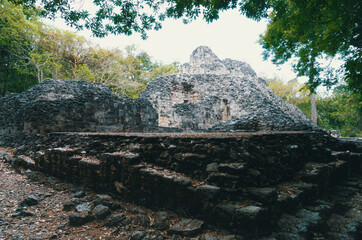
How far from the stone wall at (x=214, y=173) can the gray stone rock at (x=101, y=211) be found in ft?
1.20

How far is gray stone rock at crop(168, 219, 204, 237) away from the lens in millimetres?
2031

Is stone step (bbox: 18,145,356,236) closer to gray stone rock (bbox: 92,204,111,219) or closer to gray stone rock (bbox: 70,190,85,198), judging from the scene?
gray stone rock (bbox: 70,190,85,198)

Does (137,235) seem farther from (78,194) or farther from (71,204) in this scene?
(78,194)

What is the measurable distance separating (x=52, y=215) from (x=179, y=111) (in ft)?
37.6

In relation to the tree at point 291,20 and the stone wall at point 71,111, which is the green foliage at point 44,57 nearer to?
the stone wall at point 71,111

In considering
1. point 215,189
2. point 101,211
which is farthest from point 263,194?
point 101,211

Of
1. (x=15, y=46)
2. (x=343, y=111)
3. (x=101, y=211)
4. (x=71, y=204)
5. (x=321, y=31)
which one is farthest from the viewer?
(x=343, y=111)

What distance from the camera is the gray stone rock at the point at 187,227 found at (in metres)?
2.03

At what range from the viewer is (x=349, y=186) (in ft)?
13.1

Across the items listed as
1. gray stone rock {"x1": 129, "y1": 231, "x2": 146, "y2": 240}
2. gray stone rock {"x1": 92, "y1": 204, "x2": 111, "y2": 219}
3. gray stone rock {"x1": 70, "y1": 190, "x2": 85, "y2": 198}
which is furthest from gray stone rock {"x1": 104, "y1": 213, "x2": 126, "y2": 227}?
gray stone rock {"x1": 70, "y1": 190, "x2": 85, "y2": 198}

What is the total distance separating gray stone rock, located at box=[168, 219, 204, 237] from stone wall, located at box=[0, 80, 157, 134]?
6190 millimetres

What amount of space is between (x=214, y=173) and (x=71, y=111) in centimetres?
645

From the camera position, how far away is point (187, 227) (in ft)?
6.91

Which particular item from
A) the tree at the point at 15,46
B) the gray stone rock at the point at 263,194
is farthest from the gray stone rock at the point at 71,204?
the tree at the point at 15,46
